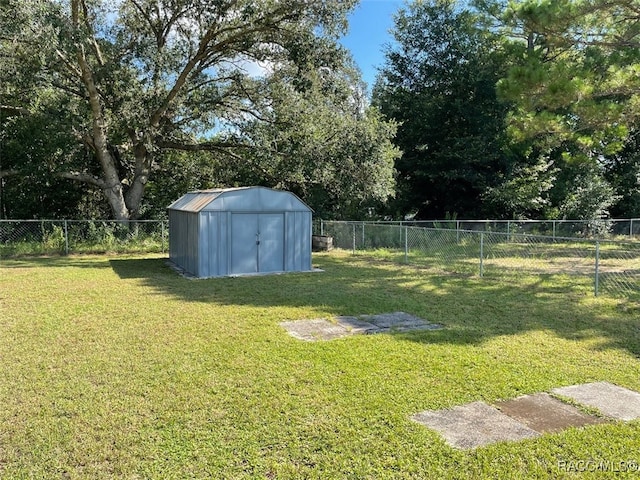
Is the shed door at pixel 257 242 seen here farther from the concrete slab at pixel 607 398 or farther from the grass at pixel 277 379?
the concrete slab at pixel 607 398

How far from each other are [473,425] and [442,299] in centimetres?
473

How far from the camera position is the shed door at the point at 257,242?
34.8 feet

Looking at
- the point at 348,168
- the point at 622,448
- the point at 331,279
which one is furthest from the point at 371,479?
the point at 348,168

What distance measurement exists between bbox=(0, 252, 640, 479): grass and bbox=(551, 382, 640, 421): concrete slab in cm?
16

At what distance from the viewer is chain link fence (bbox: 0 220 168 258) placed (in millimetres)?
14383

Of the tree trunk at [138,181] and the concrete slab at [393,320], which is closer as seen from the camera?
the concrete slab at [393,320]

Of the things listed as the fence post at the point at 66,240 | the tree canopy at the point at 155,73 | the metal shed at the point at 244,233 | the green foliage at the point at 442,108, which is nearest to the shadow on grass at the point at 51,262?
the fence post at the point at 66,240

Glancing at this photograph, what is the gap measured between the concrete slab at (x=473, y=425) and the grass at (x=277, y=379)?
0.30 feet

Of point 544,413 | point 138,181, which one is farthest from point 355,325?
point 138,181

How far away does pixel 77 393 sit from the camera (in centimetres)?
394

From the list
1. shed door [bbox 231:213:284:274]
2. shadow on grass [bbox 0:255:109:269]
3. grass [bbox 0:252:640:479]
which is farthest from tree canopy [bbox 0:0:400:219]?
grass [bbox 0:252:640:479]

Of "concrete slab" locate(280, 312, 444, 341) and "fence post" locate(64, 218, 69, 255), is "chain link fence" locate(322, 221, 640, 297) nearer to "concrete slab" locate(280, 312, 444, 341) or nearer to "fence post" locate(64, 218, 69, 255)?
"concrete slab" locate(280, 312, 444, 341)

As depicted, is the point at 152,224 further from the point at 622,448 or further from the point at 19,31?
the point at 622,448

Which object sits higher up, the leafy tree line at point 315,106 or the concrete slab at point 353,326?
the leafy tree line at point 315,106
